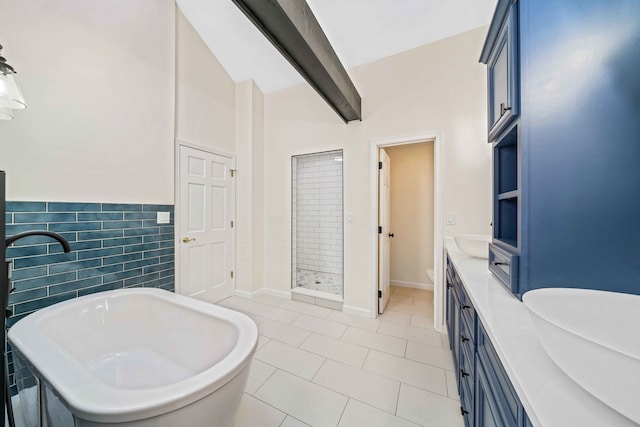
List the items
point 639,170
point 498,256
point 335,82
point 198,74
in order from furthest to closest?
point 198,74, point 335,82, point 498,256, point 639,170

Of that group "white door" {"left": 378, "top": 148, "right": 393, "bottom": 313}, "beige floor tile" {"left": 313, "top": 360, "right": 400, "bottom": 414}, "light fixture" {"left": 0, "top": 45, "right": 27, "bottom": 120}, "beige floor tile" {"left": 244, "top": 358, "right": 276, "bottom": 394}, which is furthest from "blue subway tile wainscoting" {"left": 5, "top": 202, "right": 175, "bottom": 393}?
"white door" {"left": 378, "top": 148, "right": 393, "bottom": 313}

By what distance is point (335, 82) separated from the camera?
1982 millimetres

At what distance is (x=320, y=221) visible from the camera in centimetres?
410

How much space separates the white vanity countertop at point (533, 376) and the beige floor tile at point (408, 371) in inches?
43.7

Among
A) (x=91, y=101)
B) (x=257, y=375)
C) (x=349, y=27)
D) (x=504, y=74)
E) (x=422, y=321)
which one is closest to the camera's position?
(x=504, y=74)

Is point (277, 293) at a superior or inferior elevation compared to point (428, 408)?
superior

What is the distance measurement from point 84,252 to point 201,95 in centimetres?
204

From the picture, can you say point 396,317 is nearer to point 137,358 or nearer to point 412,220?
point 412,220

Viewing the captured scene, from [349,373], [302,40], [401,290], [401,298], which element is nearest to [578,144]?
[302,40]

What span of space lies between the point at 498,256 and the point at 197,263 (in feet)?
9.60

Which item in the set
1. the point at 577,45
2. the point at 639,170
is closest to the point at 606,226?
the point at 639,170

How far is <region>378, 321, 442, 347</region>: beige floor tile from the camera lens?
7.23ft

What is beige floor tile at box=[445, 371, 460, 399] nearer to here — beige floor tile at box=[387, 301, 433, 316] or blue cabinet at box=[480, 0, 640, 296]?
beige floor tile at box=[387, 301, 433, 316]

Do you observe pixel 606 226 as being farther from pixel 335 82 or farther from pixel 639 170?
pixel 335 82
